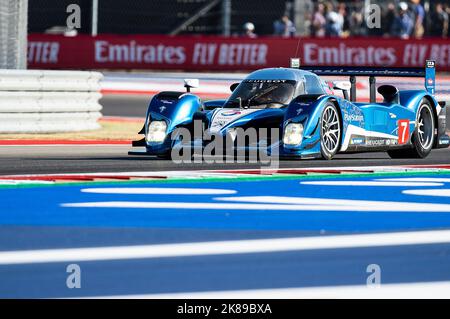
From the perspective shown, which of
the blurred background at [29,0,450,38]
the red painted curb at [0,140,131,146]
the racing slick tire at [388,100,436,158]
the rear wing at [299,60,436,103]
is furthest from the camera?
the blurred background at [29,0,450,38]

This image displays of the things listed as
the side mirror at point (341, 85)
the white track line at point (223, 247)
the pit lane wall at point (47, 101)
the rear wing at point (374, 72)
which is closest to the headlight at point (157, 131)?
the side mirror at point (341, 85)

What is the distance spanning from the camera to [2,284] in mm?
5344

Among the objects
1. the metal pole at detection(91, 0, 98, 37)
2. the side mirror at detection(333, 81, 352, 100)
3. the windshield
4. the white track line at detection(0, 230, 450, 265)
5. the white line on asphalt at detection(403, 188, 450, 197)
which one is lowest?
the white track line at detection(0, 230, 450, 265)

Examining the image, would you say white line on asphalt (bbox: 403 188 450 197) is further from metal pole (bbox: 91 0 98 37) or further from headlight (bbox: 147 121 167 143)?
metal pole (bbox: 91 0 98 37)

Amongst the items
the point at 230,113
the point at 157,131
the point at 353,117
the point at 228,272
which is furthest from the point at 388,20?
the point at 228,272

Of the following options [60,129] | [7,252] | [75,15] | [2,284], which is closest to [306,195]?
[7,252]

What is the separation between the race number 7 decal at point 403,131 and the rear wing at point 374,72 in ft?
1.78

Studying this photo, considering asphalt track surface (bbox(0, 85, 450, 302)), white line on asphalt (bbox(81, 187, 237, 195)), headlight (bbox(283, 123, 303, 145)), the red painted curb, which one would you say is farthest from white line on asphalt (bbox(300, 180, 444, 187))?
the red painted curb

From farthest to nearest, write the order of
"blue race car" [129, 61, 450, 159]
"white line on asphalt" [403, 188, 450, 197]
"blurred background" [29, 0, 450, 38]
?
1. "blurred background" [29, 0, 450, 38]
2. "blue race car" [129, 61, 450, 159]
3. "white line on asphalt" [403, 188, 450, 197]

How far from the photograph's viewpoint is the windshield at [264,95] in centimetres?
1142

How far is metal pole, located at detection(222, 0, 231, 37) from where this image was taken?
25188 mm

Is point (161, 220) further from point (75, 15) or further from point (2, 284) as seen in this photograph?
point (75, 15)

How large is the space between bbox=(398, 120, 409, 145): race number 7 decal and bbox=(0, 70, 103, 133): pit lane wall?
16.4 feet

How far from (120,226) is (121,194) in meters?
1.70
